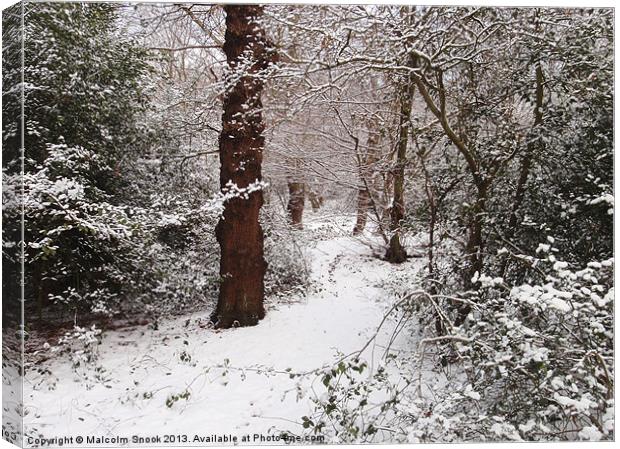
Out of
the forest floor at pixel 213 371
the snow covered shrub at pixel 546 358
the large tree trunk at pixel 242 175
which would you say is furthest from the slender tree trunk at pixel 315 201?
the snow covered shrub at pixel 546 358

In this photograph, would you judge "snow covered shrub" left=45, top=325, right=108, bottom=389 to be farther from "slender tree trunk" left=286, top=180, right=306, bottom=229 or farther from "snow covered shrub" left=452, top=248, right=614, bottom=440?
"snow covered shrub" left=452, top=248, right=614, bottom=440

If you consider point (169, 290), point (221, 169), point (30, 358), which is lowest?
point (30, 358)

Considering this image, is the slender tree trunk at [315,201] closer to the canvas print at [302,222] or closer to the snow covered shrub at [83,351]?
the canvas print at [302,222]

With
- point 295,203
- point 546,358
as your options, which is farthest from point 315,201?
point 546,358

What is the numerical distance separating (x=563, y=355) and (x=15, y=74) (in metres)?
3.54

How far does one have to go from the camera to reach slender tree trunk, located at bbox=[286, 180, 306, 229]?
380cm

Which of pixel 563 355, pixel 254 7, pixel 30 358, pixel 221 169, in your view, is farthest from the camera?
pixel 221 169

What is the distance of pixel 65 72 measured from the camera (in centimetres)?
346

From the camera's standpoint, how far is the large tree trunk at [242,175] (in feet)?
11.5

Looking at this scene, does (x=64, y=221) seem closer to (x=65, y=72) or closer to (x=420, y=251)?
(x=65, y=72)

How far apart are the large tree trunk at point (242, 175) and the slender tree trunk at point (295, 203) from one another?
21 cm

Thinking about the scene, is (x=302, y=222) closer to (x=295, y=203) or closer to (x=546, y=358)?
(x=295, y=203)

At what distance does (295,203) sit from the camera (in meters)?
3.82

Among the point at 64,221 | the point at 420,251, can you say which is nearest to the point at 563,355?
the point at 420,251
